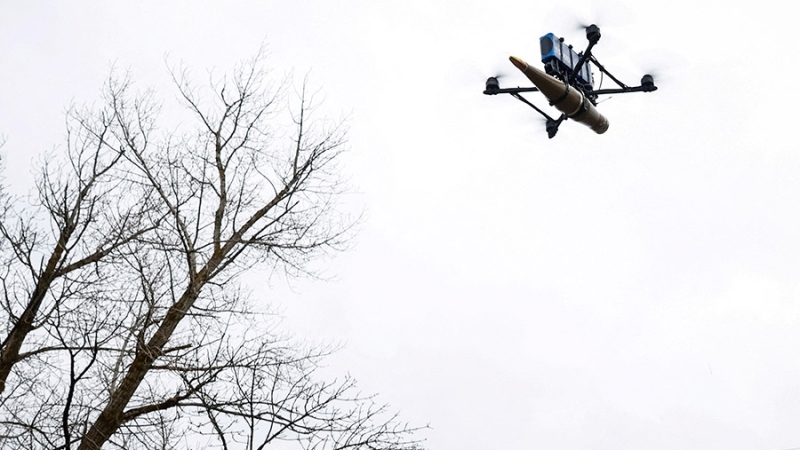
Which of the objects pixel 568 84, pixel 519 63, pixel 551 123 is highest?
pixel 551 123

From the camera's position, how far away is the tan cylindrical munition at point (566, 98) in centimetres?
809

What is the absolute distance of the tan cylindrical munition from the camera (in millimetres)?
8094

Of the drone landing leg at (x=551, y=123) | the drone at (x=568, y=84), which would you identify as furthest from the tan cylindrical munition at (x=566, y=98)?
the drone landing leg at (x=551, y=123)

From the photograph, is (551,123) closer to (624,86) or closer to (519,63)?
(624,86)

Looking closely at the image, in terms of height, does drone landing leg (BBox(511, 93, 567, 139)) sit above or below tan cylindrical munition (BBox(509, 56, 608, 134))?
above

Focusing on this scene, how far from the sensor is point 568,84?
8.81 meters

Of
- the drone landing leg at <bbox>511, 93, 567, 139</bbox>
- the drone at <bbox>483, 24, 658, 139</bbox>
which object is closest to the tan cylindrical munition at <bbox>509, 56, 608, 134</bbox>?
the drone at <bbox>483, 24, 658, 139</bbox>

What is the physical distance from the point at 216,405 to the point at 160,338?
1.09 metres

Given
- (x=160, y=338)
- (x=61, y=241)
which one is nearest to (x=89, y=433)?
(x=160, y=338)

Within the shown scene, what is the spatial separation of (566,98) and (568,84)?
336mm

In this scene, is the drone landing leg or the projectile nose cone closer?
the projectile nose cone

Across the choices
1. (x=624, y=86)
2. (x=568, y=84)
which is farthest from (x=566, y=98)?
(x=624, y=86)

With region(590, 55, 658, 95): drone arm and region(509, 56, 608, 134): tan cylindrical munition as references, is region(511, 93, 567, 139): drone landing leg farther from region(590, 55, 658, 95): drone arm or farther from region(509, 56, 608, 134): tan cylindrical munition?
region(590, 55, 658, 95): drone arm

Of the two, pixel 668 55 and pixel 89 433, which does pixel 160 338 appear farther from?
pixel 668 55
